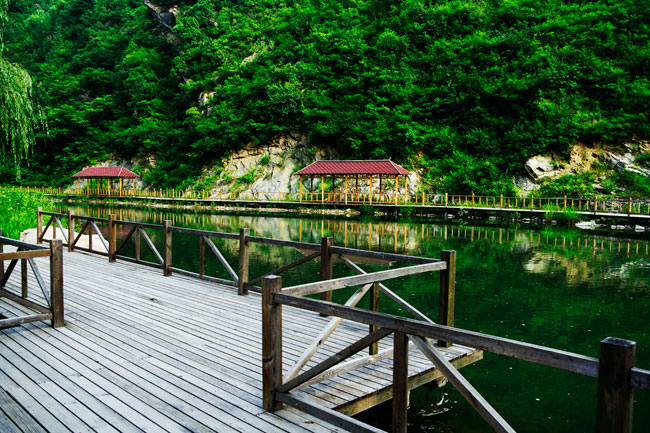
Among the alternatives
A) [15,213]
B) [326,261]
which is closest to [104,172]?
[15,213]

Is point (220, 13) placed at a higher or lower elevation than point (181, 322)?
higher

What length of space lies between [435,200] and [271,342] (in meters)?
34.7

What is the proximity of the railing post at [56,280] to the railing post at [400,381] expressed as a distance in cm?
438

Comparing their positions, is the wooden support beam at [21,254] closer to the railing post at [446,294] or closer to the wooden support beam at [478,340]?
the wooden support beam at [478,340]

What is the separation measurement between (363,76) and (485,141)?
13.2 m

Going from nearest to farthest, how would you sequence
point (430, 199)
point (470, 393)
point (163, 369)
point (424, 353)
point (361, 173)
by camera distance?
1. point (470, 393)
2. point (424, 353)
3. point (163, 369)
4. point (361, 173)
5. point (430, 199)

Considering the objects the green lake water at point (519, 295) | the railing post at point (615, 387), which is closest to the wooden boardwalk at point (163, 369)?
the green lake water at point (519, 295)

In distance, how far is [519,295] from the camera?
1157 centimetres

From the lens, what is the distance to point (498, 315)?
976cm

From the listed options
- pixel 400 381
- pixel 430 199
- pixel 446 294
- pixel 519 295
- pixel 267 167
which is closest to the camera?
pixel 400 381

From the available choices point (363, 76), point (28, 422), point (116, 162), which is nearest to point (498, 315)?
point (28, 422)

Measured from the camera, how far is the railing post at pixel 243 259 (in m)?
7.76

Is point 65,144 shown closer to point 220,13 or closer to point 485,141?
point 220,13

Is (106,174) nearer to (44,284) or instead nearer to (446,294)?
(44,284)
